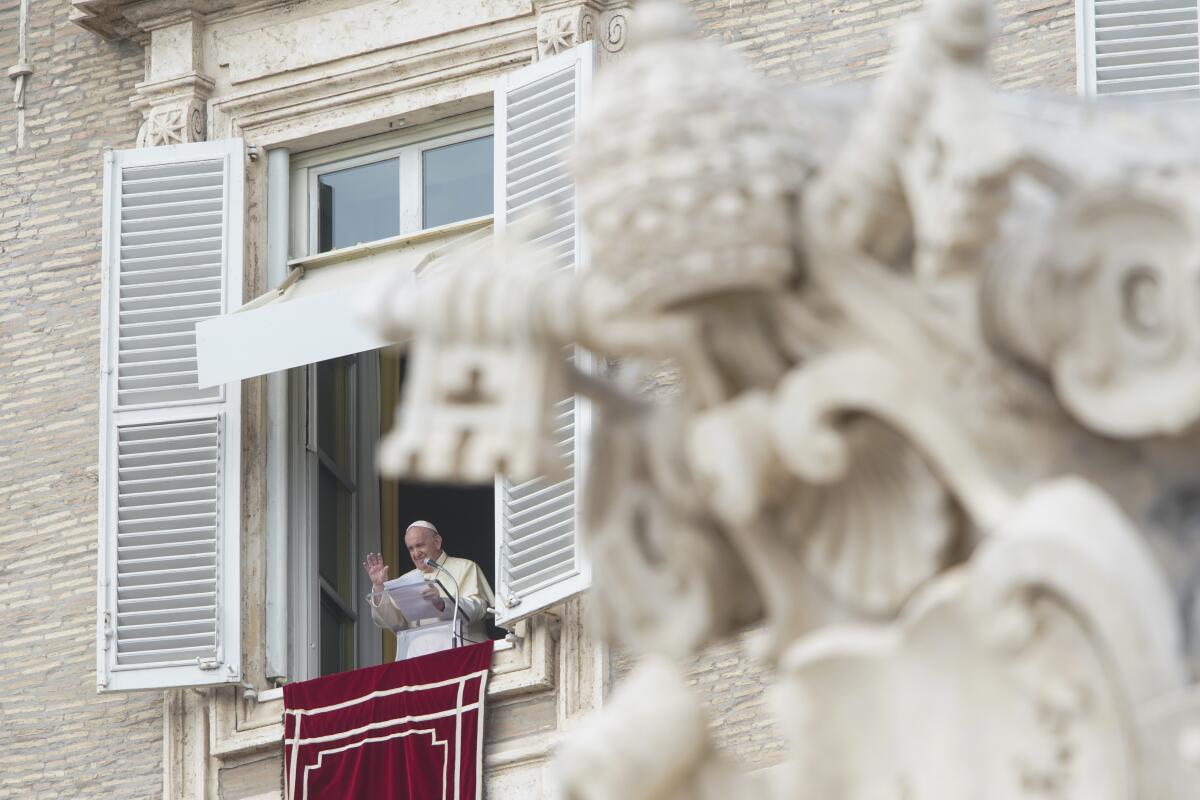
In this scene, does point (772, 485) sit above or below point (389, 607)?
below

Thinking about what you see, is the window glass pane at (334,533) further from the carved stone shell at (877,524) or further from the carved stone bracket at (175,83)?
the carved stone shell at (877,524)

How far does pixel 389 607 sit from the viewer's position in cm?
1450

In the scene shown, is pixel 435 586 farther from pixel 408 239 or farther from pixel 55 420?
pixel 55 420

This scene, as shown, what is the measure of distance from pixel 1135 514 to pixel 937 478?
0.24 metres

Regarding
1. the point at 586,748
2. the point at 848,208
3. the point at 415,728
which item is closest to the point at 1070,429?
the point at 848,208

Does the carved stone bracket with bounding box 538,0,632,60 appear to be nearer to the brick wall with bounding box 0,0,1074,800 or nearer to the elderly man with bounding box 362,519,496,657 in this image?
the brick wall with bounding box 0,0,1074,800

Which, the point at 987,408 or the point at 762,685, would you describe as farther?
the point at 762,685

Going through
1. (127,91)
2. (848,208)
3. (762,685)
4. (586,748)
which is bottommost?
(586,748)

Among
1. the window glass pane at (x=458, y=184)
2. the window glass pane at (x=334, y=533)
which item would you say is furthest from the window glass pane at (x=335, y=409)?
the window glass pane at (x=458, y=184)

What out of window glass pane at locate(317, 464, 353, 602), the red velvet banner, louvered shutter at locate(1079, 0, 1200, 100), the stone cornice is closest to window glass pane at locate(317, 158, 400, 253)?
the stone cornice

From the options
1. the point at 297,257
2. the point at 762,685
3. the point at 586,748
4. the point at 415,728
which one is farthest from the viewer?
the point at 297,257

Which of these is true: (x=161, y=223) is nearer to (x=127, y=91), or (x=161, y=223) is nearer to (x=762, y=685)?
(x=127, y=91)

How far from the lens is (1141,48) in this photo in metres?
13.5

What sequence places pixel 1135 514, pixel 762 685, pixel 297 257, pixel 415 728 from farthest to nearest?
pixel 297 257, pixel 415 728, pixel 762 685, pixel 1135 514
